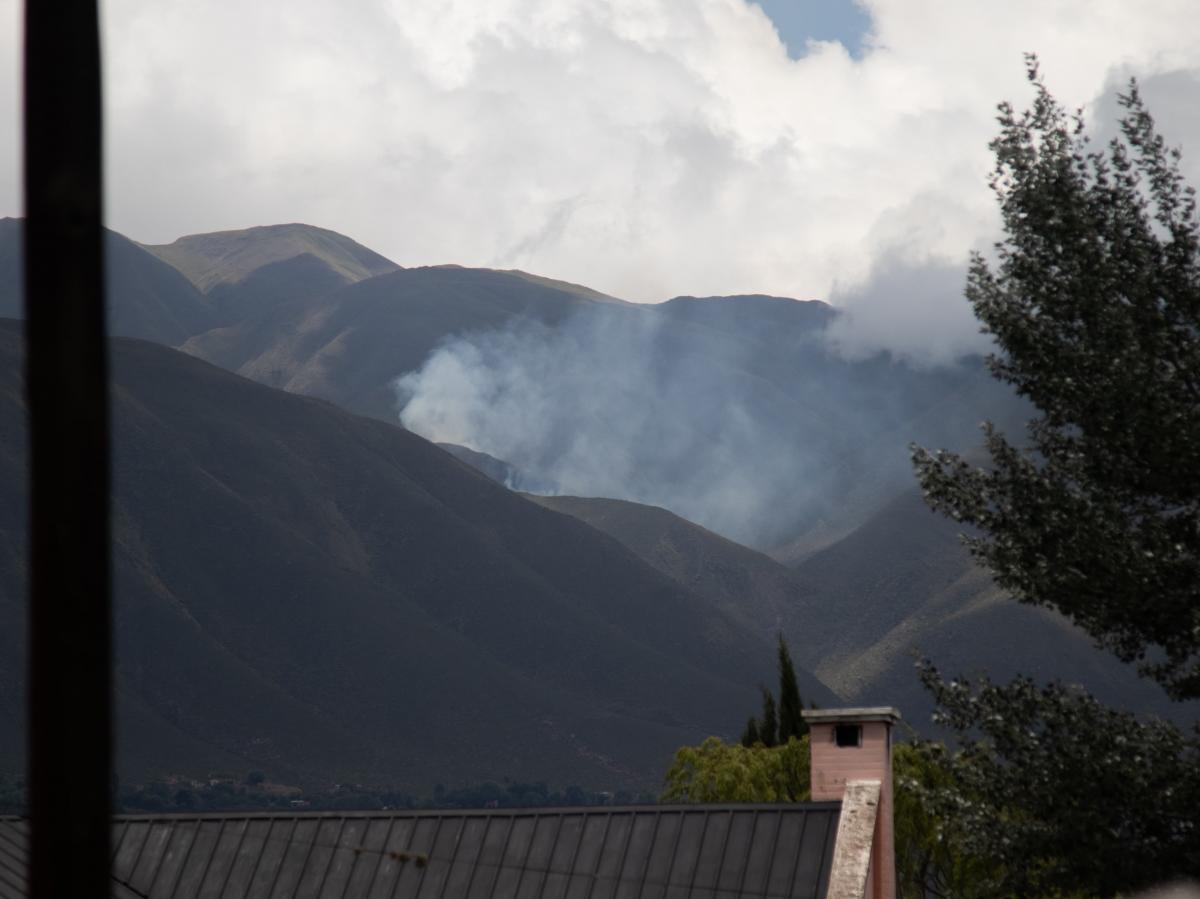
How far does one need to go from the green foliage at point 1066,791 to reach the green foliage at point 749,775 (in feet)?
71.9

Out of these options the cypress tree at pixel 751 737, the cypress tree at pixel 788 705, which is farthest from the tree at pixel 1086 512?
the cypress tree at pixel 751 737

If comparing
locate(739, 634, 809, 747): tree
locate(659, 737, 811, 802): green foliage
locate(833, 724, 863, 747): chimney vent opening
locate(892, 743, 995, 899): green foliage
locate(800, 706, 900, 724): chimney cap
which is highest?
locate(739, 634, 809, 747): tree

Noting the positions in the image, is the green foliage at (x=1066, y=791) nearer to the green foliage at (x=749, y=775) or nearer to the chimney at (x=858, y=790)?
the chimney at (x=858, y=790)

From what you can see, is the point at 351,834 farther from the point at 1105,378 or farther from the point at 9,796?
the point at 9,796

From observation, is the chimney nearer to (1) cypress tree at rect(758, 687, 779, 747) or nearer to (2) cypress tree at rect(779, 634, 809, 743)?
(2) cypress tree at rect(779, 634, 809, 743)

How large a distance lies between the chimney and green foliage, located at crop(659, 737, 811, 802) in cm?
2246

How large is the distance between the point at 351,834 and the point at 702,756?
88.2 ft

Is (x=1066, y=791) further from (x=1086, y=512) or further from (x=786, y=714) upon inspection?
(x=786, y=714)

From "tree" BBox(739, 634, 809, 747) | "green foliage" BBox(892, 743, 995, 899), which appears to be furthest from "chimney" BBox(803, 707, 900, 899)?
"tree" BBox(739, 634, 809, 747)

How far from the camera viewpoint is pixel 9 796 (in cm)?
13575

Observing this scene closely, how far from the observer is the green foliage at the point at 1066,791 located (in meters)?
15.9

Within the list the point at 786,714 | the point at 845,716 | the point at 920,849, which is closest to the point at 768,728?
the point at 786,714

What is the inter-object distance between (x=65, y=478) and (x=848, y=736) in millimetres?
14305

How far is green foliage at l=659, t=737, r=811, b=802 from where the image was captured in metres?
39.9
